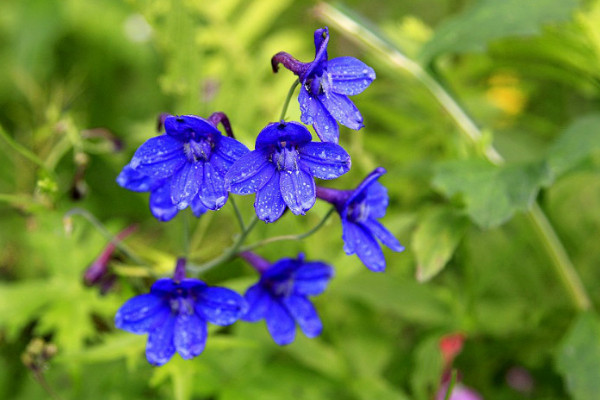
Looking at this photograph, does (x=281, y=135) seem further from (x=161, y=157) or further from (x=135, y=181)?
(x=135, y=181)

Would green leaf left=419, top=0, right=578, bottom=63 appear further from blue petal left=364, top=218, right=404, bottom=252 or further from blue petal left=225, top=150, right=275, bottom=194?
blue petal left=225, top=150, right=275, bottom=194

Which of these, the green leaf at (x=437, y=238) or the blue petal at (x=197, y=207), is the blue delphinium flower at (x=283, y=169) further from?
the green leaf at (x=437, y=238)

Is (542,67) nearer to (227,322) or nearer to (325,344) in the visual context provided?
(325,344)

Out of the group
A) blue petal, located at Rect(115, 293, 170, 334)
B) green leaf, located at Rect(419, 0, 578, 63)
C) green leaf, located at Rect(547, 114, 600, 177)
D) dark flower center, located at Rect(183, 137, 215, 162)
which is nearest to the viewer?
dark flower center, located at Rect(183, 137, 215, 162)

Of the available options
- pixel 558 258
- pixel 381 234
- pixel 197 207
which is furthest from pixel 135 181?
pixel 558 258

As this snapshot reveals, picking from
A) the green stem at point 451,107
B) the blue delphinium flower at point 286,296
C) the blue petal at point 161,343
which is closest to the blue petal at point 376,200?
the blue delphinium flower at point 286,296

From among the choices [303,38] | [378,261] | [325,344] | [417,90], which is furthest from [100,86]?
[378,261]

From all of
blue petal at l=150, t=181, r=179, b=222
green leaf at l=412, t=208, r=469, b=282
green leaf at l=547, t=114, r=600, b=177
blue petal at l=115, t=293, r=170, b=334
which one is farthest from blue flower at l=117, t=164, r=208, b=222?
green leaf at l=547, t=114, r=600, b=177
